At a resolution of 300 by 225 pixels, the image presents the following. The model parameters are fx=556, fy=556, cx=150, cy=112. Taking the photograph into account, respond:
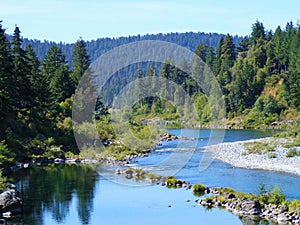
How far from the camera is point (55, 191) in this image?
4181 centimetres

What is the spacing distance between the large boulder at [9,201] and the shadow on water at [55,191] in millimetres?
593

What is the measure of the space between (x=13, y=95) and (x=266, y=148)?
28.2 meters

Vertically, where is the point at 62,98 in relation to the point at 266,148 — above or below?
above

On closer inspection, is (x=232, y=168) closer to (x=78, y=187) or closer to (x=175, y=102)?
(x=78, y=187)

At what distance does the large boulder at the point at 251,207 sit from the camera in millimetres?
33703

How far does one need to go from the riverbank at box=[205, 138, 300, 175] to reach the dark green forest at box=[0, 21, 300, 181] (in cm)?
1691

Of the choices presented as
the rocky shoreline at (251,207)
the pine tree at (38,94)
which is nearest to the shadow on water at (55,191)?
the rocky shoreline at (251,207)

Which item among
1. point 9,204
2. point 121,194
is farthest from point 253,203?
point 9,204

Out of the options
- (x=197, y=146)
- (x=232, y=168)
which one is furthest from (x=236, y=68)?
(x=232, y=168)

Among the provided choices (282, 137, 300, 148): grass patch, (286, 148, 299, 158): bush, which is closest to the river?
(286, 148, 299, 158): bush

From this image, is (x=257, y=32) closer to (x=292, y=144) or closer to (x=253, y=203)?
(x=292, y=144)

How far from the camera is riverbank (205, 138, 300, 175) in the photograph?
165 feet

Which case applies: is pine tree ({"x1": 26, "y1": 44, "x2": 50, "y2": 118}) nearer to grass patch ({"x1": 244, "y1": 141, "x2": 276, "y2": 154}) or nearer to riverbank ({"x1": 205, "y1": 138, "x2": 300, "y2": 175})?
riverbank ({"x1": 205, "y1": 138, "x2": 300, "y2": 175})

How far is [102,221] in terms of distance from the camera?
33.5 meters
